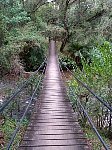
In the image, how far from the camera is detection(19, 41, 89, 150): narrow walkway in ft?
15.7

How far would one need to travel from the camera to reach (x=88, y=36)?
71.1ft

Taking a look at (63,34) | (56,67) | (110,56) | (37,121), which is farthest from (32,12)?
(37,121)

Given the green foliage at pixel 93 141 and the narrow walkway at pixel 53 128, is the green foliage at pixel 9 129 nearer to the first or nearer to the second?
the narrow walkway at pixel 53 128

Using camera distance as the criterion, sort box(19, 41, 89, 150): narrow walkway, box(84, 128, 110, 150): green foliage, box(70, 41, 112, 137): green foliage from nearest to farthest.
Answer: box(19, 41, 89, 150): narrow walkway
box(84, 128, 110, 150): green foliage
box(70, 41, 112, 137): green foliage

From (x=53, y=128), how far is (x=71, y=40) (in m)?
17.9

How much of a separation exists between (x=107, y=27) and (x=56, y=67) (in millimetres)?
5463

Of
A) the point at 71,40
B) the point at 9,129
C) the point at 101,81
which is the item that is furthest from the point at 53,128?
the point at 71,40

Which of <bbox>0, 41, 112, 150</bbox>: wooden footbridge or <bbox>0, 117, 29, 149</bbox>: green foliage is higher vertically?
<bbox>0, 41, 112, 150</bbox>: wooden footbridge

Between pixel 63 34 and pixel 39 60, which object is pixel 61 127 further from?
pixel 63 34

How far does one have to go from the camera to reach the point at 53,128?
Result: 18.5 ft

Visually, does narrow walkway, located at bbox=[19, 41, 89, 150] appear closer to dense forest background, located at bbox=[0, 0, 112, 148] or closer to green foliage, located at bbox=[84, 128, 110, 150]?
green foliage, located at bbox=[84, 128, 110, 150]

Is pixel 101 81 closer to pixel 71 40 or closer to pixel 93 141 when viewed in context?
pixel 93 141

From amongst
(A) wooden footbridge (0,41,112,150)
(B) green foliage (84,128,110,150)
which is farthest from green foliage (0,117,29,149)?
(B) green foliage (84,128,110,150)

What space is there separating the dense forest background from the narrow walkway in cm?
122
